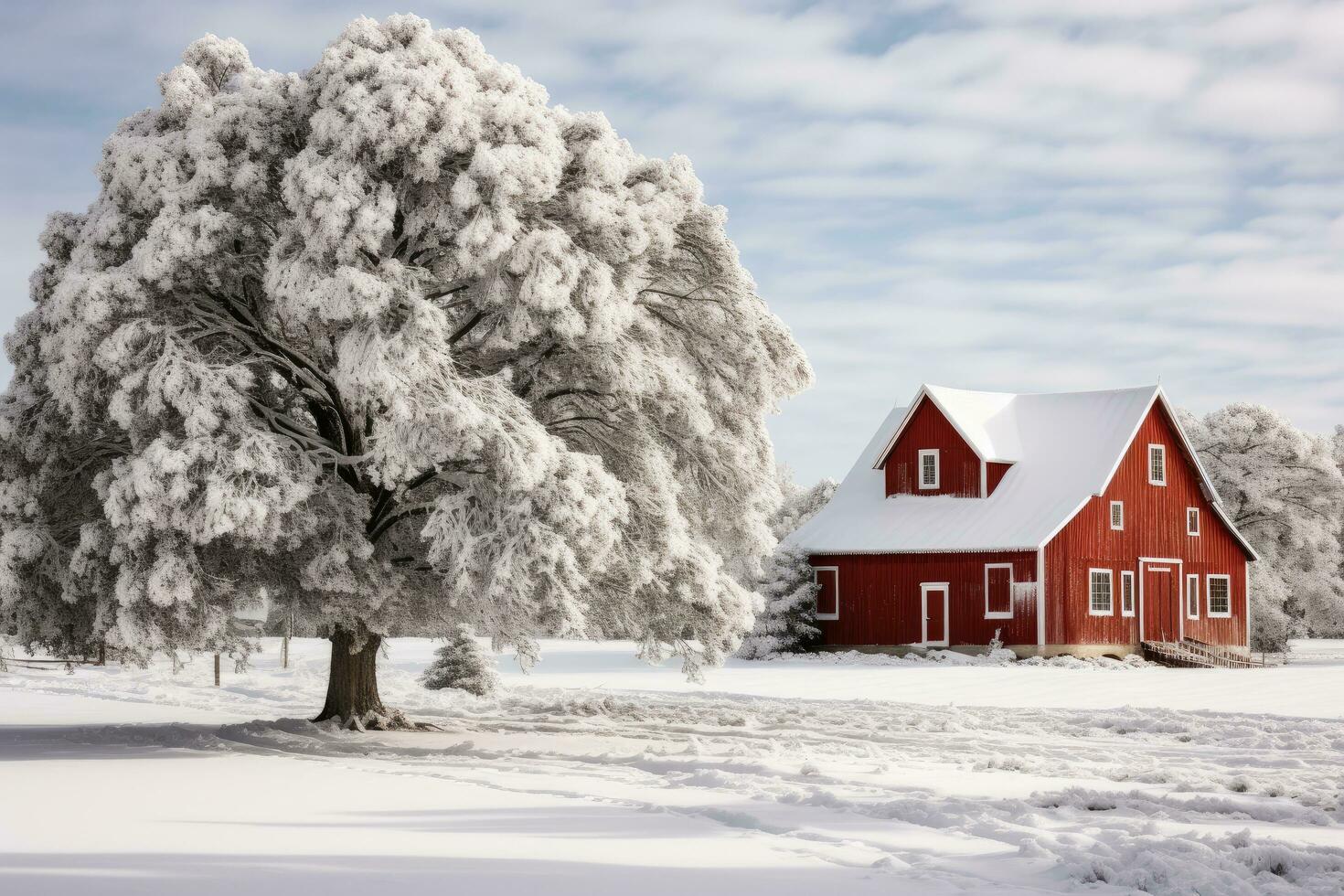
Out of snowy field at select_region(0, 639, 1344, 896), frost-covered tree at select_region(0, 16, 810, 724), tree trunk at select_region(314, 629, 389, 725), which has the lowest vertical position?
snowy field at select_region(0, 639, 1344, 896)

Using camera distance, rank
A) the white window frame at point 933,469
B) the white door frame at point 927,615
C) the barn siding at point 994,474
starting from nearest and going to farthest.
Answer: the white door frame at point 927,615 < the barn siding at point 994,474 < the white window frame at point 933,469

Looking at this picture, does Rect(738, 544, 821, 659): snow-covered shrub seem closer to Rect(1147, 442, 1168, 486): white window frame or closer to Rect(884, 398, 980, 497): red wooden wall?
Rect(884, 398, 980, 497): red wooden wall

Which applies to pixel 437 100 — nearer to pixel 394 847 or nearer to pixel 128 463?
pixel 128 463

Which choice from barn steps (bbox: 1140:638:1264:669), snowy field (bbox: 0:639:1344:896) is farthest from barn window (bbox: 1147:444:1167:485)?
snowy field (bbox: 0:639:1344:896)

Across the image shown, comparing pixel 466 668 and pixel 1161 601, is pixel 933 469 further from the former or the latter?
pixel 466 668

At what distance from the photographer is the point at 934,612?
4434 cm

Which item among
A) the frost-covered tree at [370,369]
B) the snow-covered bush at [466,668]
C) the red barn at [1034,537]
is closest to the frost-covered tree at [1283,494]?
the red barn at [1034,537]

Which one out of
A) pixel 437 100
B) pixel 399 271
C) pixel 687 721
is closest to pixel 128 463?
pixel 399 271

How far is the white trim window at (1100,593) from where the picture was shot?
142 feet

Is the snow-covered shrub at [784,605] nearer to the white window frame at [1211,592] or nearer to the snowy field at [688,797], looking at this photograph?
the white window frame at [1211,592]

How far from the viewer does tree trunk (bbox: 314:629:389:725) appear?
21.7 metres

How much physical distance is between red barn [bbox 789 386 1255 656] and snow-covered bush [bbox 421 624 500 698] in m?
17.0

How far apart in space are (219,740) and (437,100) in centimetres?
951

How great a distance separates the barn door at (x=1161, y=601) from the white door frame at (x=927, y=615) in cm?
621
